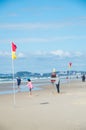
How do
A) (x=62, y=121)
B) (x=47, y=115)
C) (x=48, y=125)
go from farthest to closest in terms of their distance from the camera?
(x=47, y=115) → (x=62, y=121) → (x=48, y=125)

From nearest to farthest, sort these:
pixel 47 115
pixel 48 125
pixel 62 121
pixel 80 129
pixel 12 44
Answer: pixel 80 129 < pixel 48 125 < pixel 62 121 < pixel 47 115 < pixel 12 44

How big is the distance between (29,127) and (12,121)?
1.52 meters

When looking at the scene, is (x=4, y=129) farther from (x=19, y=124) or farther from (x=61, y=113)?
(x=61, y=113)

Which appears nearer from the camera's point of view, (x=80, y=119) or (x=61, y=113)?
(x=80, y=119)

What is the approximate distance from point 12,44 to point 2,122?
271 inches

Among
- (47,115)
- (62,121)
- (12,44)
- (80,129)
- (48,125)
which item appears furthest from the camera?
(12,44)

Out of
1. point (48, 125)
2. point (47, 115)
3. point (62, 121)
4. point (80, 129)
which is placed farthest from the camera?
point (47, 115)

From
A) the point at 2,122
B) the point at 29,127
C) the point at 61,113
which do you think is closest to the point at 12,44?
the point at 61,113

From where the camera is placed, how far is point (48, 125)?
1166cm

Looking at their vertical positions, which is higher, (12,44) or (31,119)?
(12,44)

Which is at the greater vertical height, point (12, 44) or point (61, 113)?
point (12, 44)

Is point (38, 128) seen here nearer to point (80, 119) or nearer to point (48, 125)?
point (48, 125)

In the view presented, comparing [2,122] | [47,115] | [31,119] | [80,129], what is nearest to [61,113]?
[47,115]

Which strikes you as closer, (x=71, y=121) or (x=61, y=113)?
(x=71, y=121)
